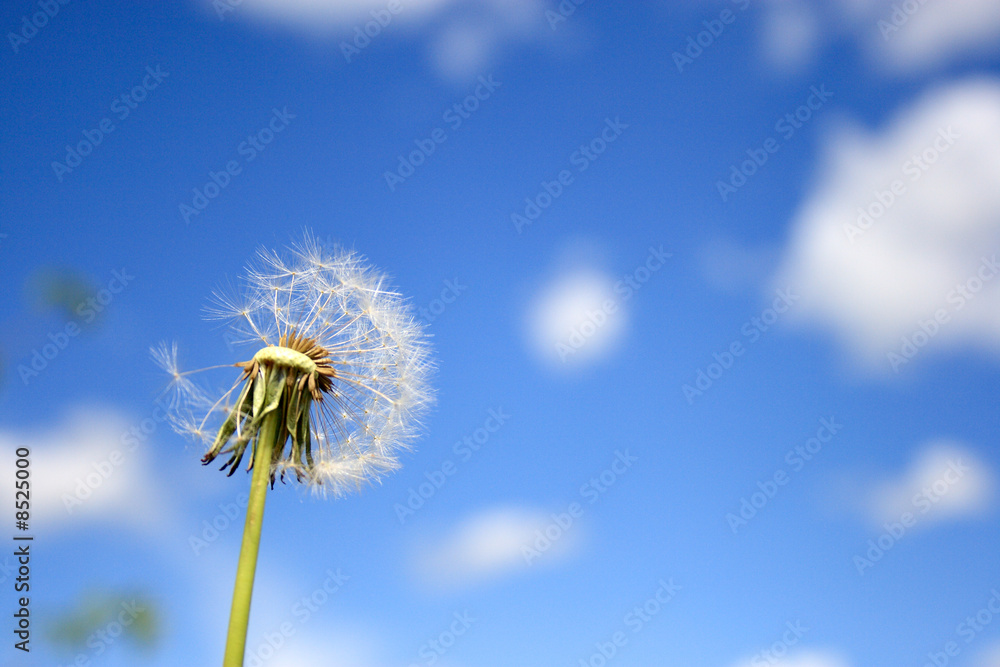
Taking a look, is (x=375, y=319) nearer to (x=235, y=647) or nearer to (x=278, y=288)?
(x=278, y=288)

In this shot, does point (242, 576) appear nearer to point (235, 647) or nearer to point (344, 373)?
point (235, 647)

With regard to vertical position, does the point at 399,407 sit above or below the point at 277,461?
above

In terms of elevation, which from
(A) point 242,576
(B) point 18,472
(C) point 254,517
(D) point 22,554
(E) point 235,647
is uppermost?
(B) point 18,472

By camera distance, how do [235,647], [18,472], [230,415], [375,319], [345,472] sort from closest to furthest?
1. [235,647]
2. [230,415]
3. [345,472]
4. [18,472]
5. [375,319]

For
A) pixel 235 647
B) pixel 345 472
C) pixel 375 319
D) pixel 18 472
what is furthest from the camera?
pixel 375 319

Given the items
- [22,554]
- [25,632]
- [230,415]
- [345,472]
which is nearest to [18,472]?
[22,554]

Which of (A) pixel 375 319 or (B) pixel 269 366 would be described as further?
(A) pixel 375 319

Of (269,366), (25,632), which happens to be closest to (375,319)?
(269,366)
